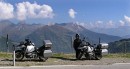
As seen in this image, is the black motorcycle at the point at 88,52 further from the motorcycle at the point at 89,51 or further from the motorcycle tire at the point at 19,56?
the motorcycle tire at the point at 19,56

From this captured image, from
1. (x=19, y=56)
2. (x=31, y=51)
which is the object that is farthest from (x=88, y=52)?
(x=19, y=56)

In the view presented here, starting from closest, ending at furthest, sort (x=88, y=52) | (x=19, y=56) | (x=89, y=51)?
(x=19, y=56) → (x=88, y=52) → (x=89, y=51)

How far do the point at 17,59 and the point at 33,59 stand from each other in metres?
1.21

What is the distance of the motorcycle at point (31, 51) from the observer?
28109mm

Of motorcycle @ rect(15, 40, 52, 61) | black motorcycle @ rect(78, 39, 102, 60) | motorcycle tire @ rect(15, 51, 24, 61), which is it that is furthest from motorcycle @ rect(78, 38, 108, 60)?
motorcycle tire @ rect(15, 51, 24, 61)

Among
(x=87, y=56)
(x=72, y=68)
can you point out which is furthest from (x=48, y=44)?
(x=72, y=68)

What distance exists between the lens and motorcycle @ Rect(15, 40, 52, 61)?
92.2ft

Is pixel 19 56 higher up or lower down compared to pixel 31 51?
lower down

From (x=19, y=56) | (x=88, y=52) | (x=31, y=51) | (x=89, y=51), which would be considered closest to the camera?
(x=19, y=56)

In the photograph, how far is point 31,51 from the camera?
28.7 metres

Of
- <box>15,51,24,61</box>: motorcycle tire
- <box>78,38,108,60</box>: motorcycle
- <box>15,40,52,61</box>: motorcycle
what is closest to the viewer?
<box>15,40,52,61</box>: motorcycle

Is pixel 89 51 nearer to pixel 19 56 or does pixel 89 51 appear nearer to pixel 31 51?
pixel 31 51

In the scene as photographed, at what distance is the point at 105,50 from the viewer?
31000 millimetres

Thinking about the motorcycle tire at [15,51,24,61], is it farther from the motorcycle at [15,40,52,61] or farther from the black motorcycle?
the black motorcycle
